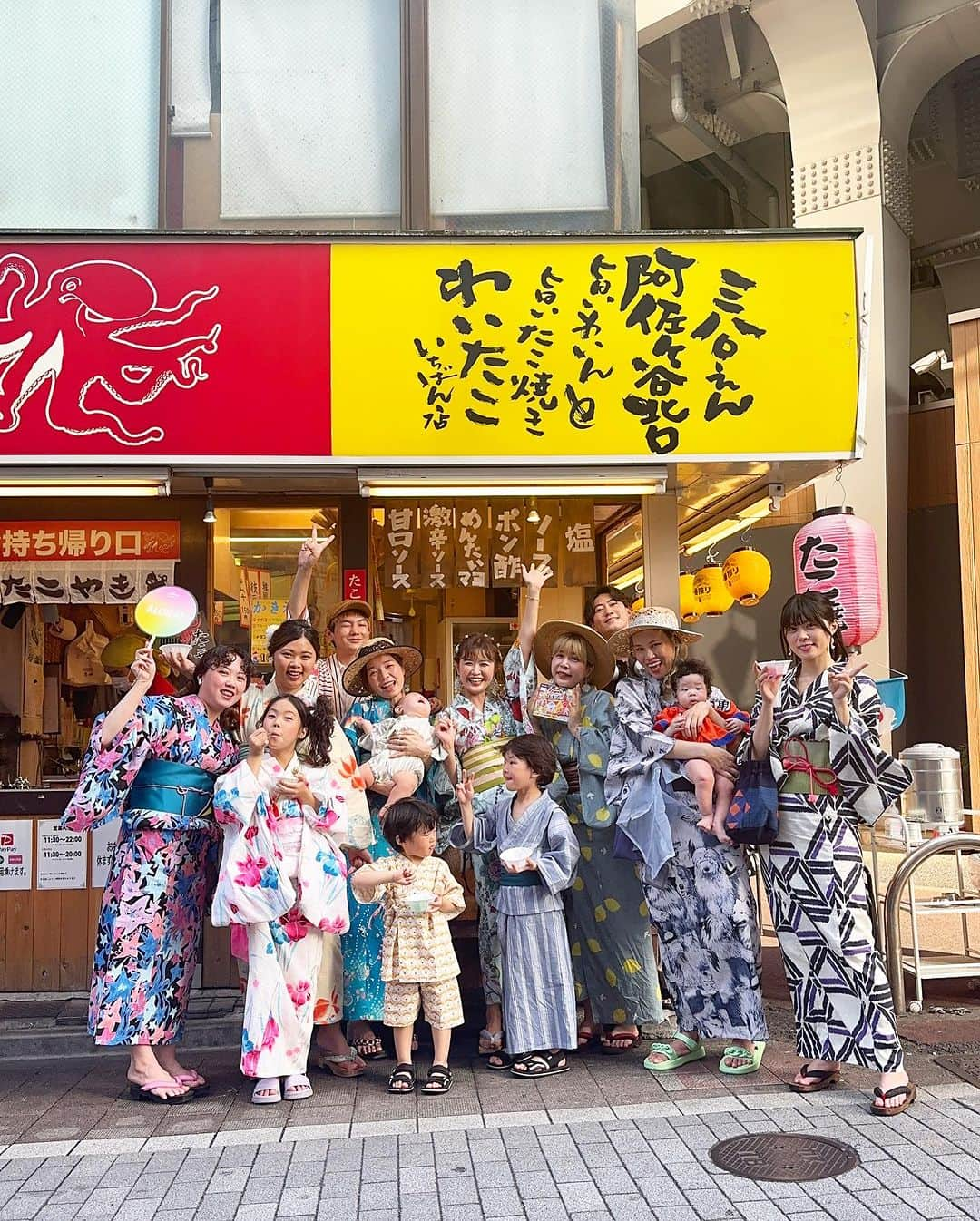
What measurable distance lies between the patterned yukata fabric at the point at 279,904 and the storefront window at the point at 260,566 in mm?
2535

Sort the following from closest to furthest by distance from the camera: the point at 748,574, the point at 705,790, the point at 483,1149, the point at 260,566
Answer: the point at 483,1149 < the point at 705,790 < the point at 260,566 < the point at 748,574

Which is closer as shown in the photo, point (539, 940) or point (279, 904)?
point (279, 904)

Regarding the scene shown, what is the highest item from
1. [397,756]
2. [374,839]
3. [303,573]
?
[303,573]

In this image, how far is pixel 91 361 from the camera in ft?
20.7

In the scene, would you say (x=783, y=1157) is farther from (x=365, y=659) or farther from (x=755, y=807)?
(x=365, y=659)

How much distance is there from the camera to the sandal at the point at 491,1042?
5.52 m

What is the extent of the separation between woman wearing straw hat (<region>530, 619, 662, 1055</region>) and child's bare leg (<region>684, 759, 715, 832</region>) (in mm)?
563

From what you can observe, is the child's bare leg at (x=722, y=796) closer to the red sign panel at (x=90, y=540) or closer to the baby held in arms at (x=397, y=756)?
the baby held in arms at (x=397, y=756)

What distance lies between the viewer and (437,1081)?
4.99m

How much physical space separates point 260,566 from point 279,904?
3.21 meters

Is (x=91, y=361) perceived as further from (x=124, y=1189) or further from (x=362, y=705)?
(x=124, y=1189)

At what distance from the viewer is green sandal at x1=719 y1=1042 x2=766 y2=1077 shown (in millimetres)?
5172

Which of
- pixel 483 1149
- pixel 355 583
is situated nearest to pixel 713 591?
pixel 355 583

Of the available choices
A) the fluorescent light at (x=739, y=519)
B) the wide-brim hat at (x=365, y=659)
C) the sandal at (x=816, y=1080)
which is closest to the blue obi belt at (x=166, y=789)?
the wide-brim hat at (x=365, y=659)
